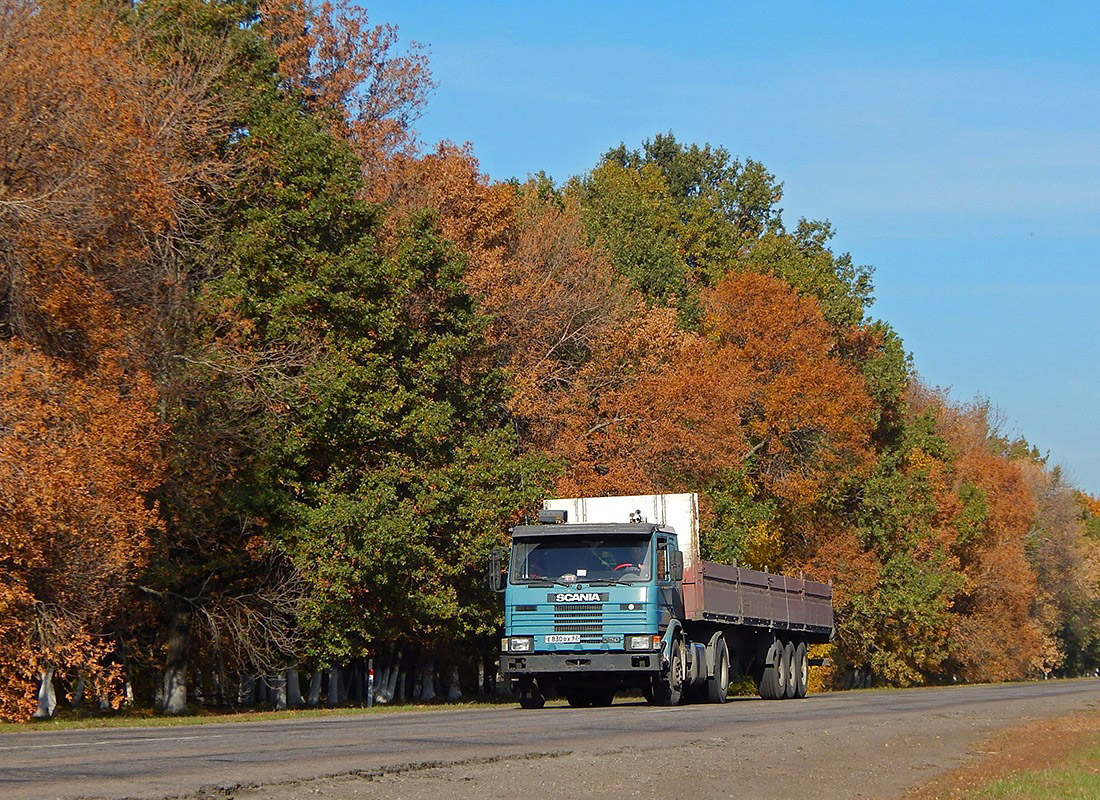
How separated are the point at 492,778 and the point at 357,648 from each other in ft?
73.6

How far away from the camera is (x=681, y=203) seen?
8038 cm

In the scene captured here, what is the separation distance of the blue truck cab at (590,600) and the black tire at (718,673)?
2.70 metres

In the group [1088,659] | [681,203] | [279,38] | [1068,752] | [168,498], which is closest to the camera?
[1068,752]

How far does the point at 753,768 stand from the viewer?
14727 mm

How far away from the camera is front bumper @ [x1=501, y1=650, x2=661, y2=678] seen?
26.0m

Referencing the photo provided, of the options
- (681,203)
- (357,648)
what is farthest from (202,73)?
(681,203)

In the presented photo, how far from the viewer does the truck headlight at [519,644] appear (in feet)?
86.3

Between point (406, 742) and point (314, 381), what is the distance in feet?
55.7

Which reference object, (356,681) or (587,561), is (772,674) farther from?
(356,681)

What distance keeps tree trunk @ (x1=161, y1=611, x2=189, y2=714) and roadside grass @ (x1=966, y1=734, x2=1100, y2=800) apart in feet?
73.5

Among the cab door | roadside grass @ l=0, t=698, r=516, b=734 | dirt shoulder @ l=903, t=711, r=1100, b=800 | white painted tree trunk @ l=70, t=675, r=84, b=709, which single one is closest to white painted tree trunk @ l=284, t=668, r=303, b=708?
roadside grass @ l=0, t=698, r=516, b=734

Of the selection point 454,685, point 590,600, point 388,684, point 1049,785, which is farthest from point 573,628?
point 454,685

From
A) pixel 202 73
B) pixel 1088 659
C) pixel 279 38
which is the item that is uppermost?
pixel 279 38

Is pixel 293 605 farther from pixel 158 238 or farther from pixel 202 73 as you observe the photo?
pixel 202 73
